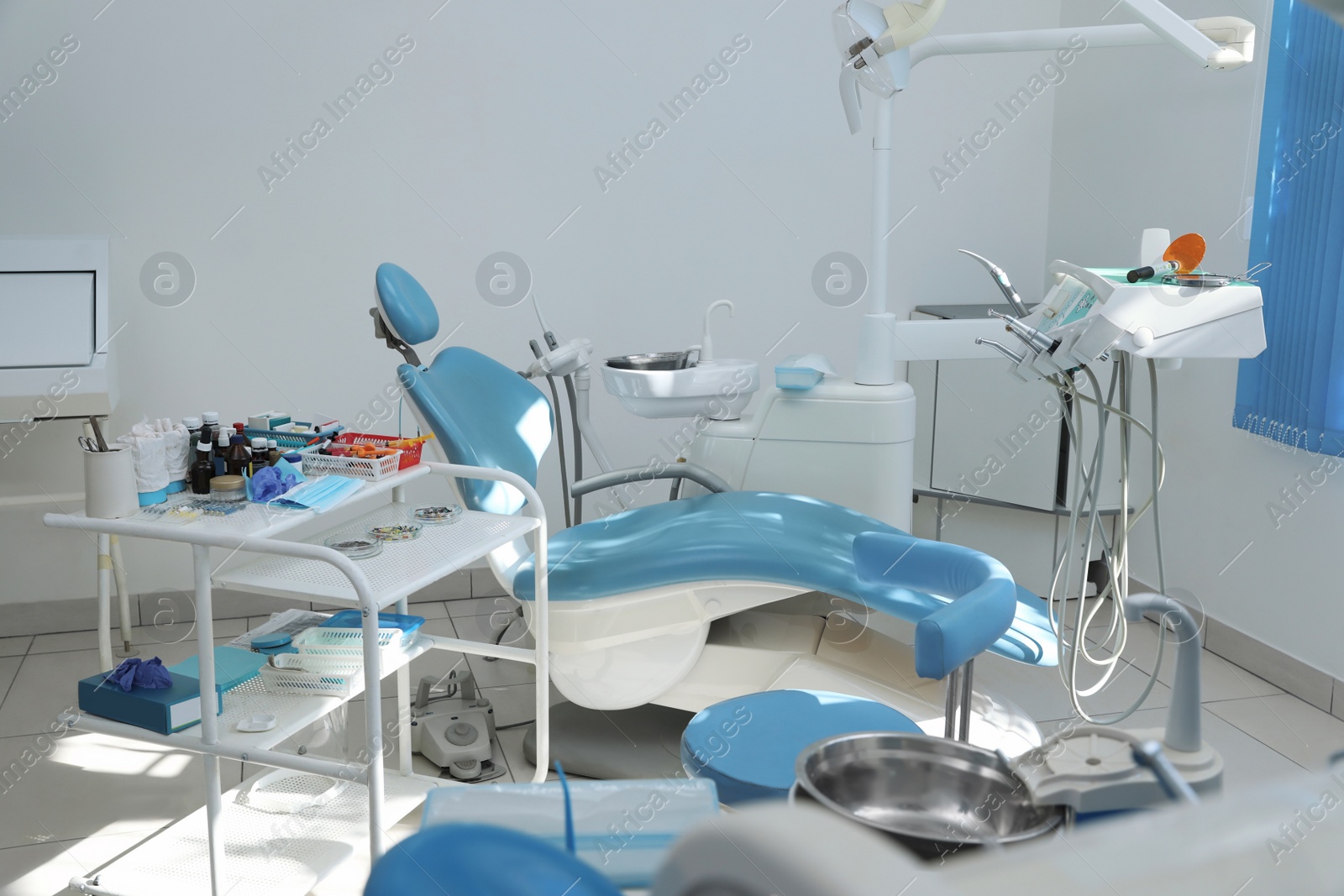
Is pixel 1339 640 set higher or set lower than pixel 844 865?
lower

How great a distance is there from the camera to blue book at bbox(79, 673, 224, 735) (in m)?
1.71

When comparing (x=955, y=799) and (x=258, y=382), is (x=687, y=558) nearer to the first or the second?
(x=955, y=799)

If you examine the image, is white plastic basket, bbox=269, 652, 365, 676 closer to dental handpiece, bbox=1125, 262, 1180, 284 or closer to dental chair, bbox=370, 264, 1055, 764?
dental chair, bbox=370, 264, 1055, 764

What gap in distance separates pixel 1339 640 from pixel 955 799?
8.33 ft

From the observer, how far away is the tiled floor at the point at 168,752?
7.13 feet

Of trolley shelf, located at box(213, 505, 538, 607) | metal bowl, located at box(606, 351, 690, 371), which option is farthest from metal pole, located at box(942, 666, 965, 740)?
metal bowl, located at box(606, 351, 690, 371)

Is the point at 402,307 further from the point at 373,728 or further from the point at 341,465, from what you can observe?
the point at 373,728

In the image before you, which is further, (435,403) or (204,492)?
(435,403)

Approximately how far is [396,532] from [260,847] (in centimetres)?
67

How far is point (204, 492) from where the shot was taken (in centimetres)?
193

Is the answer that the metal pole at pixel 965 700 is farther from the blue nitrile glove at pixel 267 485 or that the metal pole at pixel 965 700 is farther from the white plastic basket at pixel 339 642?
the blue nitrile glove at pixel 267 485

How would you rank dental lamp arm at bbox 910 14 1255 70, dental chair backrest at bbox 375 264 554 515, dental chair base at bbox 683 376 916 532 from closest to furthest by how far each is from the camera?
dental lamp arm at bbox 910 14 1255 70 < dental chair backrest at bbox 375 264 554 515 < dental chair base at bbox 683 376 916 532

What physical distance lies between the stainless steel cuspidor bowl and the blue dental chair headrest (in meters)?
1.69

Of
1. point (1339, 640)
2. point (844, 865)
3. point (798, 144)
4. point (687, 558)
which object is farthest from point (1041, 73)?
point (844, 865)
